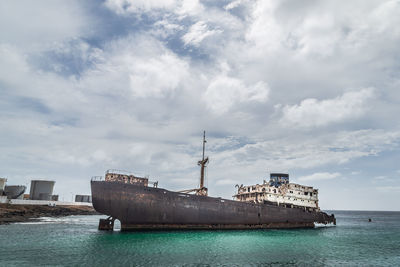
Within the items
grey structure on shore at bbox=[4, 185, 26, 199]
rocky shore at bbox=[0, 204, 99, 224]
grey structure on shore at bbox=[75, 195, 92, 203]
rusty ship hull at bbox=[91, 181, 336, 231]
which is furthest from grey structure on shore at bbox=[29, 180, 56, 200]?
rusty ship hull at bbox=[91, 181, 336, 231]

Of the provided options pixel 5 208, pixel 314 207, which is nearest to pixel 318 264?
pixel 314 207

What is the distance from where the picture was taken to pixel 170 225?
26797 millimetres

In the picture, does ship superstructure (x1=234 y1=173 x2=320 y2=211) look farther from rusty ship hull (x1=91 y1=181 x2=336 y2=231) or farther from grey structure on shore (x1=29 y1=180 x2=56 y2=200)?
grey structure on shore (x1=29 y1=180 x2=56 y2=200)

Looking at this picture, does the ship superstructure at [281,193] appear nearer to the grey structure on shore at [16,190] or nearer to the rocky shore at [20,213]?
the rocky shore at [20,213]

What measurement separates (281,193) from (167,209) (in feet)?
63.2

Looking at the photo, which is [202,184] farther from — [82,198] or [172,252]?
[82,198]

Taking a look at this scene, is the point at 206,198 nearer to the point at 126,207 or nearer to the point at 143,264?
the point at 126,207

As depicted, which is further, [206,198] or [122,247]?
[206,198]

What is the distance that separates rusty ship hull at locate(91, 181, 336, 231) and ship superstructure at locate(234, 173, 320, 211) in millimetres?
3169

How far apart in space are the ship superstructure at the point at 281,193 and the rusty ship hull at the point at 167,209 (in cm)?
317

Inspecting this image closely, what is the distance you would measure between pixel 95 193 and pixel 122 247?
8.59 metres

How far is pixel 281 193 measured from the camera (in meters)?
37.5

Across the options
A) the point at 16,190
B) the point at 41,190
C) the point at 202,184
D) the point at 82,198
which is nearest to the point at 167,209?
the point at 202,184

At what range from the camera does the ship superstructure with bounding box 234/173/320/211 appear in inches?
1428
